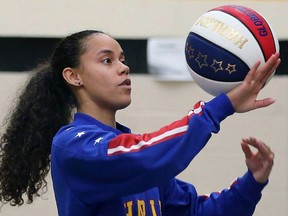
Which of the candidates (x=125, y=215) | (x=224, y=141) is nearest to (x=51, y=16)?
(x=224, y=141)

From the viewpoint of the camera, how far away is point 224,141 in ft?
20.1

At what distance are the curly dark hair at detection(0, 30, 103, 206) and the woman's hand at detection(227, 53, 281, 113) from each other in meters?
0.84

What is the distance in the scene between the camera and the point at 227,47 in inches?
125

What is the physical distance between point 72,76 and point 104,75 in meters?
0.21

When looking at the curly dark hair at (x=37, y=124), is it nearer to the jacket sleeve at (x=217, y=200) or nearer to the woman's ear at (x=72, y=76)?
the woman's ear at (x=72, y=76)

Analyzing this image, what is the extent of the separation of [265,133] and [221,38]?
300cm

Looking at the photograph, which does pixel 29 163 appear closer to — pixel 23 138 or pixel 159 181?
pixel 23 138

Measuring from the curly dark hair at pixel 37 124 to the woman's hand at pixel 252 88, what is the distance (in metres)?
0.84

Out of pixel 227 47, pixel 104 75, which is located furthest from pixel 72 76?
pixel 227 47

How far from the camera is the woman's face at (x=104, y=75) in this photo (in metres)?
3.35

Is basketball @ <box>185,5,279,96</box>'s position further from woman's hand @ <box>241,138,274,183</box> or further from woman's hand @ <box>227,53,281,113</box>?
woman's hand @ <box>241,138,274,183</box>

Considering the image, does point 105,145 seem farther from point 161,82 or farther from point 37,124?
point 161,82

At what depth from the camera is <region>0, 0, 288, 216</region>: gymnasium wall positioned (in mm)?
6070

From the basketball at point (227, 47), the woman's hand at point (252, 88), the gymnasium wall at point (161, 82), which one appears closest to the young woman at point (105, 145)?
the woman's hand at point (252, 88)
